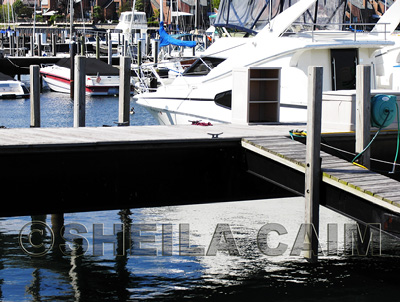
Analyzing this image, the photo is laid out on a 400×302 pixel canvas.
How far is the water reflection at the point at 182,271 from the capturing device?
11.3 m

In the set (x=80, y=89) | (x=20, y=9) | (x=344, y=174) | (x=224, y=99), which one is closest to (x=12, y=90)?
(x=224, y=99)

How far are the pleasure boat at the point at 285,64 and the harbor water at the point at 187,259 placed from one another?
292cm

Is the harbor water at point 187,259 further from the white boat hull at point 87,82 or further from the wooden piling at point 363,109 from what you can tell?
the white boat hull at point 87,82

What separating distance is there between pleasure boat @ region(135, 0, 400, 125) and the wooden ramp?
5669 mm

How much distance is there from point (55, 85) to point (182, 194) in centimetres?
3730

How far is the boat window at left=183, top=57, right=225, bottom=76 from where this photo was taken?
21619 millimetres

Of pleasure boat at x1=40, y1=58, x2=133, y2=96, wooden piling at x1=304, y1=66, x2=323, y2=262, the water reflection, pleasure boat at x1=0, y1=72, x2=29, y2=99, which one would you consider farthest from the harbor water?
pleasure boat at x1=40, y1=58, x2=133, y2=96

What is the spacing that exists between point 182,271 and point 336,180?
3.47 metres

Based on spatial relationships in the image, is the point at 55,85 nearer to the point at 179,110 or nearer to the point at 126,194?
the point at 179,110

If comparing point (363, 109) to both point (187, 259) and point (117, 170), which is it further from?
point (187, 259)

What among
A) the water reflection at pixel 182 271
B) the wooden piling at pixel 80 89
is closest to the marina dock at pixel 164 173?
the water reflection at pixel 182 271

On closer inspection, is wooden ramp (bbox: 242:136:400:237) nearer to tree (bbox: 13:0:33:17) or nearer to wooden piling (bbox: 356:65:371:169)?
wooden piling (bbox: 356:65:371:169)

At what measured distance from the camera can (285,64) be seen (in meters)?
17.9

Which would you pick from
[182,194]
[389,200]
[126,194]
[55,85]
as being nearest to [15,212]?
[126,194]
